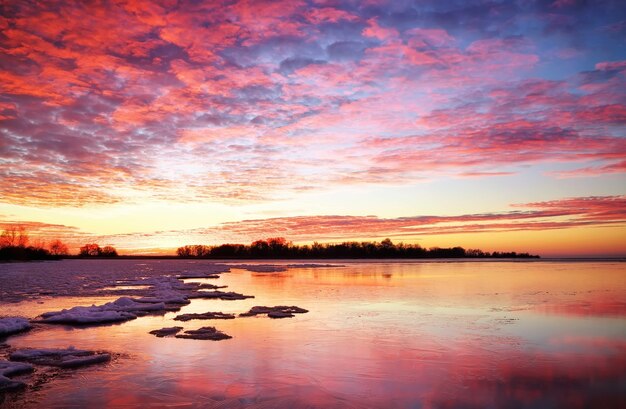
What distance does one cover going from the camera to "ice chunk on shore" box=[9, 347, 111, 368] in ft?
24.4

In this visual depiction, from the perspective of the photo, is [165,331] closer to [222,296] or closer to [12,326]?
[12,326]

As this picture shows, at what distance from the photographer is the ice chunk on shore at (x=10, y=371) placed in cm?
618

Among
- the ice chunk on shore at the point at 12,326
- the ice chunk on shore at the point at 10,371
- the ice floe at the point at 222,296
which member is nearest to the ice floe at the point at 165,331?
the ice chunk on shore at the point at 12,326

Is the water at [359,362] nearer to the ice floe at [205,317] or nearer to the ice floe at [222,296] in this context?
the ice floe at [205,317]

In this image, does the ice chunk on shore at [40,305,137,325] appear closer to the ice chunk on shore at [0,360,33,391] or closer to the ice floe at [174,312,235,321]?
the ice floe at [174,312,235,321]

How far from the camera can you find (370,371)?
23.2 feet

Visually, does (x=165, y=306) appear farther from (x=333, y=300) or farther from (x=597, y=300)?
(x=597, y=300)

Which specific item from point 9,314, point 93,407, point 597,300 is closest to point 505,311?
point 597,300

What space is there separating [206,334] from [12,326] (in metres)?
4.34

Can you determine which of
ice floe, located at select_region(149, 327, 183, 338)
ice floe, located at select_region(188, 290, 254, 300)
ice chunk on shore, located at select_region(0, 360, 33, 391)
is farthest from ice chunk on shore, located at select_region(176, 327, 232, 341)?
ice floe, located at select_region(188, 290, 254, 300)

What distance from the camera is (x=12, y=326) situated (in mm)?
10156

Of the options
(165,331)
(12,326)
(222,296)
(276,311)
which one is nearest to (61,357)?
(165,331)

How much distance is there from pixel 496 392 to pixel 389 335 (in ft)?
12.9

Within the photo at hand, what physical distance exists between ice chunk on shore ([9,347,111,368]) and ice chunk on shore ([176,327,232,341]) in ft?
6.41
